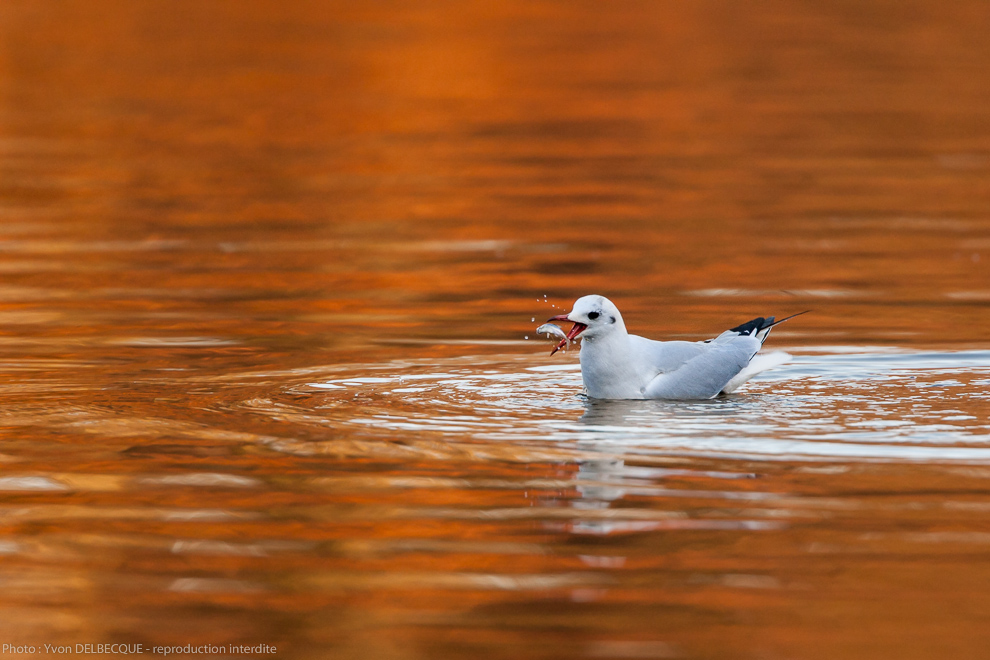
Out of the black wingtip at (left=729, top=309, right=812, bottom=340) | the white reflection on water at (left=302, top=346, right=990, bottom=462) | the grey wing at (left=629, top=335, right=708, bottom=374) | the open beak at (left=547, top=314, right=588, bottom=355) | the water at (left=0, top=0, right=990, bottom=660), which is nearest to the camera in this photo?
the water at (left=0, top=0, right=990, bottom=660)

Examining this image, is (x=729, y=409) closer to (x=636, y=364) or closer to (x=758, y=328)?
(x=636, y=364)

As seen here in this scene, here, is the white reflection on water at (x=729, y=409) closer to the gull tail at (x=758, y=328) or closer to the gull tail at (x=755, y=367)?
the gull tail at (x=755, y=367)

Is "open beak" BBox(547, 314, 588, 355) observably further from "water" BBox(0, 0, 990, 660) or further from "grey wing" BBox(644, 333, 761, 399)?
"grey wing" BBox(644, 333, 761, 399)

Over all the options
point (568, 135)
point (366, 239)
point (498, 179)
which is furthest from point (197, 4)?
point (366, 239)

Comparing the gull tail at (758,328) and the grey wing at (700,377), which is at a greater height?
the gull tail at (758,328)

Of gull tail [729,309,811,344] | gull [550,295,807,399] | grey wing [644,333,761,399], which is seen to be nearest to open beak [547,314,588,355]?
gull [550,295,807,399]

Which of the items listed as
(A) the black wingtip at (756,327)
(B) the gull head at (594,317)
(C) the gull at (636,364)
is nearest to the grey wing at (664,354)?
(C) the gull at (636,364)

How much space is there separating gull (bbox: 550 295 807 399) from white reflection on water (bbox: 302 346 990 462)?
0.40 feet

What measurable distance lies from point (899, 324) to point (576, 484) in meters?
5.36

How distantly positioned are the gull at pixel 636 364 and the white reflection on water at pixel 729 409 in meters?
0.12

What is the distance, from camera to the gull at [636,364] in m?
11.0

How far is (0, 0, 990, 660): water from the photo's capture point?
7.17 meters

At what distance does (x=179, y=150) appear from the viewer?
83.7ft

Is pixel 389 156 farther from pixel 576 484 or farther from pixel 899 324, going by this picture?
pixel 576 484
